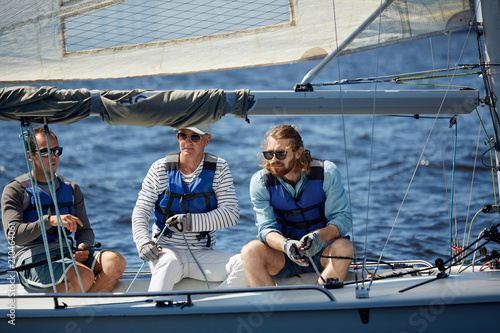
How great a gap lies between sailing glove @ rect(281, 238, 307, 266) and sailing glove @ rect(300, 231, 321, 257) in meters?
0.04


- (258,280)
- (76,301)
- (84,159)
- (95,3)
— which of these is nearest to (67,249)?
(76,301)

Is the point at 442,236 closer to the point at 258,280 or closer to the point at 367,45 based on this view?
the point at 367,45

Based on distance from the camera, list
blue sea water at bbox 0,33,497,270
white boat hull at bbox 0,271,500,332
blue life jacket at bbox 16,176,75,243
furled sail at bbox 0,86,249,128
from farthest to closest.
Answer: blue sea water at bbox 0,33,497,270
blue life jacket at bbox 16,176,75,243
furled sail at bbox 0,86,249,128
white boat hull at bbox 0,271,500,332

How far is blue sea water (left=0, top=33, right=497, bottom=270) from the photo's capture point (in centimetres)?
708

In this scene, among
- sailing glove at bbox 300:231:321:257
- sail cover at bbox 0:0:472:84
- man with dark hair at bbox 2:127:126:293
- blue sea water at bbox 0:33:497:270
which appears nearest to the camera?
sailing glove at bbox 300:231:321:257

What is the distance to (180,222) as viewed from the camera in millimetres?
3734

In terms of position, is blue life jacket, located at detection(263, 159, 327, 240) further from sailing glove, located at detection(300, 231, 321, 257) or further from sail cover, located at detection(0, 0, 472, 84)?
sail cover, located at detection(0, 0, 472, 84)

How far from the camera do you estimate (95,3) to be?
444cm

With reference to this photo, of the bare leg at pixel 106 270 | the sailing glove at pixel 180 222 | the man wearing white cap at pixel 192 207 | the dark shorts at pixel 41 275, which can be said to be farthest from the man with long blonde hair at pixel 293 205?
the dark shorts at pixel 41 275

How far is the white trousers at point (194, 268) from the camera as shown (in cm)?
373

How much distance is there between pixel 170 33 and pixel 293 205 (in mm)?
1416

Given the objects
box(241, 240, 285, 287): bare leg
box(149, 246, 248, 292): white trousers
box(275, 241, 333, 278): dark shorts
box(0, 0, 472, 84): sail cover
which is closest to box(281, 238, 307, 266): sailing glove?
box(241, 240, 285, 287): bare leg

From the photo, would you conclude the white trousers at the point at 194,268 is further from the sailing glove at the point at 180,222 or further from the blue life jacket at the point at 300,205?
the blue life jacket at the point at 300,205

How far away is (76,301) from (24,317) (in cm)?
26
